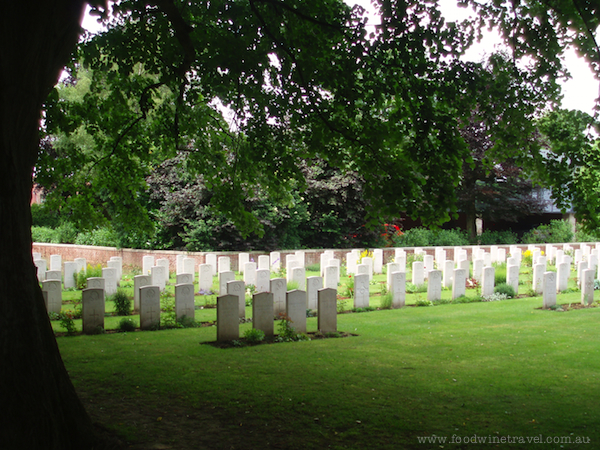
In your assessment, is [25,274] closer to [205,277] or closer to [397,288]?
[397,288]

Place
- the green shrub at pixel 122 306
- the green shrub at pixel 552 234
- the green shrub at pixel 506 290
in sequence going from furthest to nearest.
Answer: the green shrub at pixel 552 234 → the green shrub at pixel 506 290 → the green shrub at pixel 122 306

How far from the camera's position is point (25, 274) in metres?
3.83

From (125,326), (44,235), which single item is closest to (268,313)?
(125,326)

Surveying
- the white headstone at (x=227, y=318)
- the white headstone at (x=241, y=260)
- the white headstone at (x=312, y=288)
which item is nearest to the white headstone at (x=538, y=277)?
the white headstone at (x=312, y=288)

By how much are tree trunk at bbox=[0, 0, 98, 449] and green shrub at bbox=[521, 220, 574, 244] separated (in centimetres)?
2985

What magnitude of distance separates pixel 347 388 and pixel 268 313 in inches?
123

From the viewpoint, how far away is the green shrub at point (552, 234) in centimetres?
3003

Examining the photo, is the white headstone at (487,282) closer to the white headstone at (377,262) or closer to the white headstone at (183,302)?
the white headstone at (377,262)

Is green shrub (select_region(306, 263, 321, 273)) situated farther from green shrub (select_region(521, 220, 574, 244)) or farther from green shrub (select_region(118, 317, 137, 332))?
green shrub (select_region(521, 220, 574, 244))

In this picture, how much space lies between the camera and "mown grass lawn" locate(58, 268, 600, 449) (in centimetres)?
472

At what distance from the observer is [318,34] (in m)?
6.92

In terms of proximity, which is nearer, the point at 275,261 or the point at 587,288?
the point at 587,288

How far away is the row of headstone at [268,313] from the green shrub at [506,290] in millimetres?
7027

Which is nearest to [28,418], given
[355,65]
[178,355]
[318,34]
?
[178,355]
